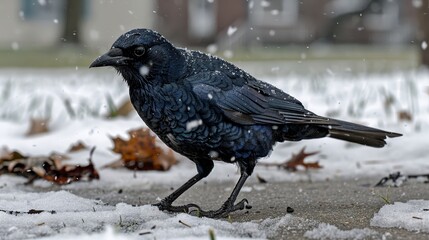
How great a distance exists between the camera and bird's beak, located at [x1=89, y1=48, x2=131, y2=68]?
9.64ft

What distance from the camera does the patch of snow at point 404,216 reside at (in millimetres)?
2664

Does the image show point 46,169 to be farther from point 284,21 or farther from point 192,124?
point 284,21

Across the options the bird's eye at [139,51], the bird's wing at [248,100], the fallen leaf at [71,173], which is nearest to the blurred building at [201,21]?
the fallen leaf at [71,173]

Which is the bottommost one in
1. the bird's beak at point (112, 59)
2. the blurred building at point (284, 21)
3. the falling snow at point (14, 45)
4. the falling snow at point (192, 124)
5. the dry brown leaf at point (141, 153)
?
the dry brown leaf at point (141, 153)

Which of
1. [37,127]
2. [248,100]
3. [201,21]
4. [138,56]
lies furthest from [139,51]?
[201,21]

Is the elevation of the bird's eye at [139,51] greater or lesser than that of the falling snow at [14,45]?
lesser

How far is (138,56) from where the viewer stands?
9.87 ft

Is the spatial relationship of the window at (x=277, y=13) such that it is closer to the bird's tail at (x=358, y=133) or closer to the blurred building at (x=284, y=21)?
the blurred building at (x=284, y=21)

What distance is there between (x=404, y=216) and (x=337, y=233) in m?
0.35

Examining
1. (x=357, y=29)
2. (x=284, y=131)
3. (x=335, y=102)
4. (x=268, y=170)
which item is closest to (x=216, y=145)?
(x=284, y=131)

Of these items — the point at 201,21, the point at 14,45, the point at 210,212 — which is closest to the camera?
the point at 210,212

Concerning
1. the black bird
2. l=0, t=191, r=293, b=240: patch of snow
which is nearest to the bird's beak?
the black bird

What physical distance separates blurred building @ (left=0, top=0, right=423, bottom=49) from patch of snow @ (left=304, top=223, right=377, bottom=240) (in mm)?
26112

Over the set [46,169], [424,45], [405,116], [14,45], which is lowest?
[46,169]
